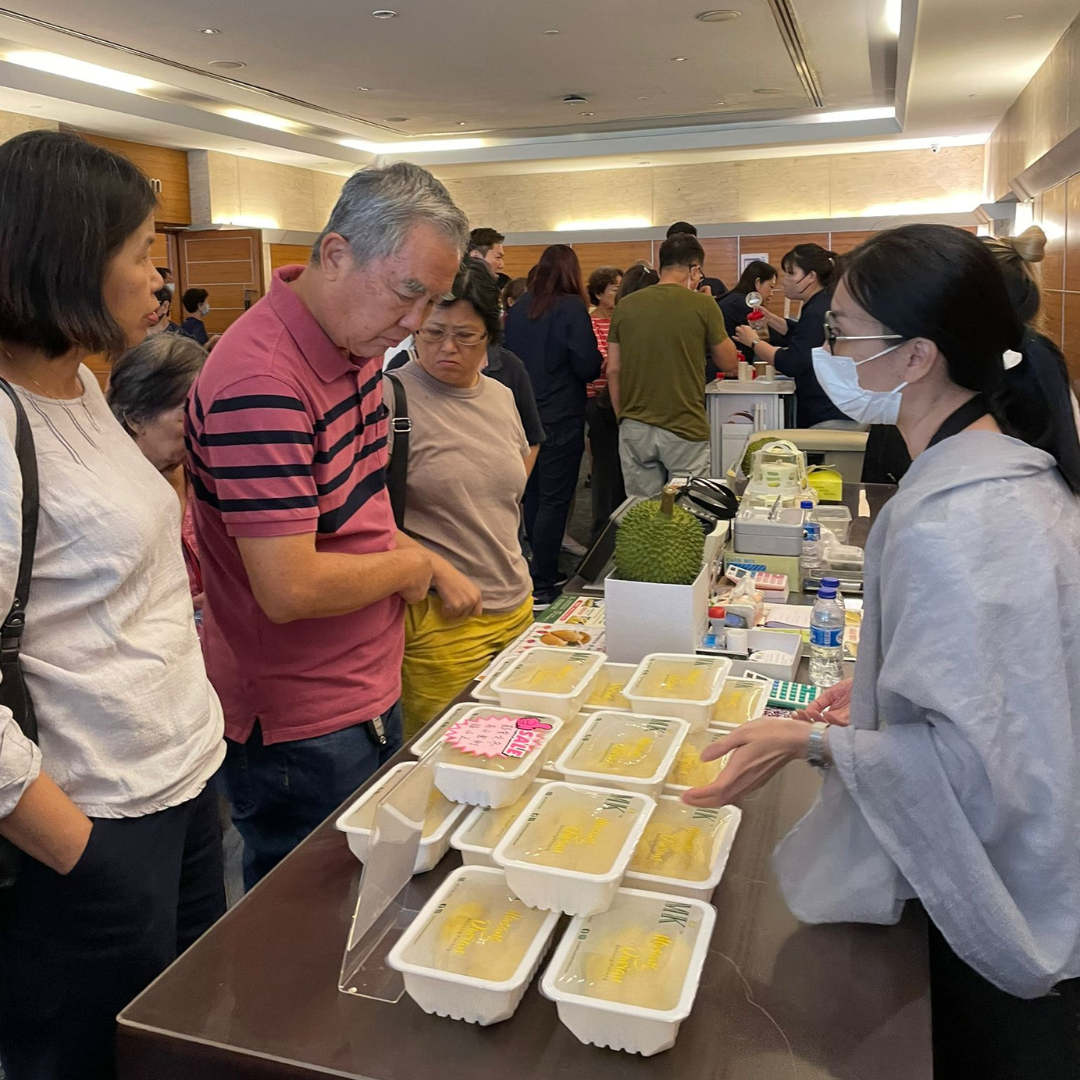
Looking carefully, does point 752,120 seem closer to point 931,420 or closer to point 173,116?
point 173,116

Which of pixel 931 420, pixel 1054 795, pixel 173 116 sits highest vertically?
pixel 173 116

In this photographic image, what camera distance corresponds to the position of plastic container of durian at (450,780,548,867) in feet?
3.79

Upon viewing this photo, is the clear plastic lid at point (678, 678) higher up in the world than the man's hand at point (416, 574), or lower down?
lower down

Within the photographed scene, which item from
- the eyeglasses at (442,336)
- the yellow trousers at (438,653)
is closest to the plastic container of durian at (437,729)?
the yellow trousers at (438,653)

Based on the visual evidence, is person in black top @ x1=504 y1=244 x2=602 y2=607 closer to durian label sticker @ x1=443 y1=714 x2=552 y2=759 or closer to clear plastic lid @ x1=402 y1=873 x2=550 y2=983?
durian label sticker @ x1=443 y1=714 x2=552 y2=759

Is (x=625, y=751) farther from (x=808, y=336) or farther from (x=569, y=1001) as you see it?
(x=808, y=336)

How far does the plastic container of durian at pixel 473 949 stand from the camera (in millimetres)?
942

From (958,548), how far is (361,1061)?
0.73 metres

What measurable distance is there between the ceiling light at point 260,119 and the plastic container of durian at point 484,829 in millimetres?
9032

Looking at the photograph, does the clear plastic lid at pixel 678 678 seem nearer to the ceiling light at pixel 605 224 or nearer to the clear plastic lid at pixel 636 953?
the clear plastic lid at pixel 636 953

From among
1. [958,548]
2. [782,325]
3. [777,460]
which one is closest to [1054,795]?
[958,548]

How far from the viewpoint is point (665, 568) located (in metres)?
1.82

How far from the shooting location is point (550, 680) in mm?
1526

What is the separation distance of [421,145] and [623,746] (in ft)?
34.3
